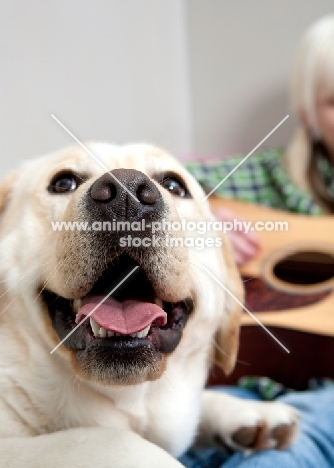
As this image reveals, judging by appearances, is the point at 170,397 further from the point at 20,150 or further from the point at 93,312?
the point at 20,150

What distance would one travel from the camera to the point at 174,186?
2.89 feet

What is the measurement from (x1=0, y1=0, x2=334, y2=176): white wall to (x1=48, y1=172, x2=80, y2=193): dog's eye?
586 millimetres

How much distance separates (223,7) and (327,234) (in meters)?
1.59

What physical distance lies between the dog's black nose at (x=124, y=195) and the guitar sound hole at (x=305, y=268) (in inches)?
43.8

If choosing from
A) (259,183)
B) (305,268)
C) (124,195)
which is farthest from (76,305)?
(259,183)

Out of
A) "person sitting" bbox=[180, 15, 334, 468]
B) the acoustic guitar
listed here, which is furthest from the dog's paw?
"person sitting" bbox=[180, 15, 334, 468]

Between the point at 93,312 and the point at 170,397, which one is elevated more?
the point at 93,312

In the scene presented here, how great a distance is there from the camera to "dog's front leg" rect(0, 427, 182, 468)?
1.85 ft

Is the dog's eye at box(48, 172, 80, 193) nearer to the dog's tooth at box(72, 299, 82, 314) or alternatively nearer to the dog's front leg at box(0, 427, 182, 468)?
the dog's tooth at box(72, 299, 82, 314)

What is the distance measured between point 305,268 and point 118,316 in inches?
46.1

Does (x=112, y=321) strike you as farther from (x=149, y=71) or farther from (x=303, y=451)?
(x=149, y=71)

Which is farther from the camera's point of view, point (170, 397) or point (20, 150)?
point (20, 150)

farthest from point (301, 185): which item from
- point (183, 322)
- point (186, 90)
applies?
point (183, 322)

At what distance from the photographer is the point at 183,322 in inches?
29.1
